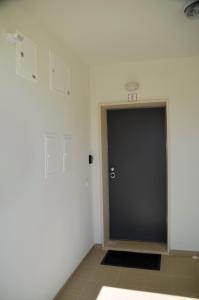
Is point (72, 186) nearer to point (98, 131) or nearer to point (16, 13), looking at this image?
point (98, 131)

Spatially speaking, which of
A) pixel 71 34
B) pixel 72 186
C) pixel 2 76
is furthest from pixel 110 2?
pixel 72 186

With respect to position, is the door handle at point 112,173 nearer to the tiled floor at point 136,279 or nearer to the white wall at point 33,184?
the white wall at point 33,184

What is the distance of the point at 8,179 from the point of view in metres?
2.05

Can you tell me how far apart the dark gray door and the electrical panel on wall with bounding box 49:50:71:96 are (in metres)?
1.27

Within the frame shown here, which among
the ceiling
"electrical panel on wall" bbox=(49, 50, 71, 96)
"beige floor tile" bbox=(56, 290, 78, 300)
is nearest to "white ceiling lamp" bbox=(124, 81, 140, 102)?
the ceiling

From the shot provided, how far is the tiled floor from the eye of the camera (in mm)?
2879

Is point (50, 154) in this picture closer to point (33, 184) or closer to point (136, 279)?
point (33, 184)

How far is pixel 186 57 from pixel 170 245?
2588mm

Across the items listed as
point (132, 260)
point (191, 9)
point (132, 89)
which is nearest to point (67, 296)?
point (132, 260)

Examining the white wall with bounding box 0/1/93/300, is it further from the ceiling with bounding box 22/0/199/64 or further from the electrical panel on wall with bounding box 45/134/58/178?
the ceiling with bounding box 22/0/199/64

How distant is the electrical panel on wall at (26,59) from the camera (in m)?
2.22

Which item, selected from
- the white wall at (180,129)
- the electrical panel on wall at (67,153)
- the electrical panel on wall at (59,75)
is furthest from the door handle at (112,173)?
the electrical panel on wall at (59,75)

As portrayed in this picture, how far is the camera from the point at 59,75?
300cm

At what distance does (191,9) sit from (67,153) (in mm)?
1868
